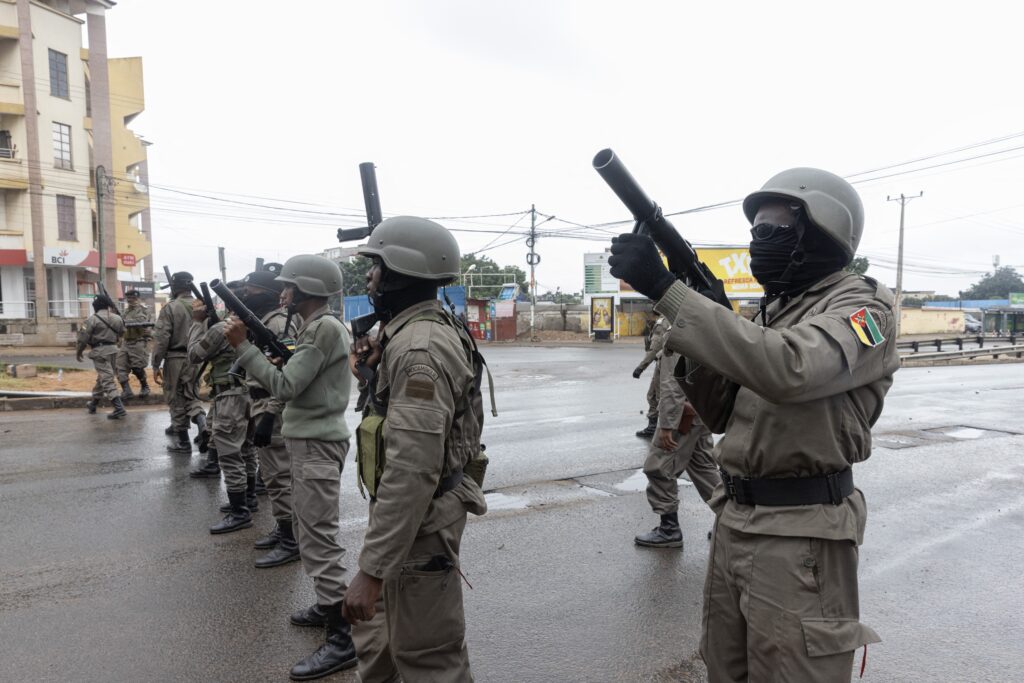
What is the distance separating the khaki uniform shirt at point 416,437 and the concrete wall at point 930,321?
156 feet

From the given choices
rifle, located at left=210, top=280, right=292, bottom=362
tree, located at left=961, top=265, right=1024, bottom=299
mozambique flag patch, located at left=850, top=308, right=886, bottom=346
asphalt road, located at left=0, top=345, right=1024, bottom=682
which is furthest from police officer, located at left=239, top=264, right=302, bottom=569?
tree, located at left=961, top=265, right=1024, bottom=299

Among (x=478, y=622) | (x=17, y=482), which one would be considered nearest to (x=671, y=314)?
(x=478, y=622)

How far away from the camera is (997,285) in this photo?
86688 millimetres

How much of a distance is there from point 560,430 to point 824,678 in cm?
771

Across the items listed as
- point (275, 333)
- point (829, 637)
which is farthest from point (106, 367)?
point (829, 637)

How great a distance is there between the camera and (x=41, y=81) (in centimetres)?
2911

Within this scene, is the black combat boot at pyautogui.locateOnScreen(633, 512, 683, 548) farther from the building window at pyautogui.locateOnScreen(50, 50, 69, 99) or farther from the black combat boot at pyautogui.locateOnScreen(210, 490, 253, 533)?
the building window at pyautogui.locateOnScreen(50, 50, 69, 99)

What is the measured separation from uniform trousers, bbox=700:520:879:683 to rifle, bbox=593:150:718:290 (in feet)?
2.54

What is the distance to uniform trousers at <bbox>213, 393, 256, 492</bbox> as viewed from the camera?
533 centimetres

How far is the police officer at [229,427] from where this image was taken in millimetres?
5324

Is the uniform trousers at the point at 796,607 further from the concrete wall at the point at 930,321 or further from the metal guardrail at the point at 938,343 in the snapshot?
the concrete wall at the point at 930,321

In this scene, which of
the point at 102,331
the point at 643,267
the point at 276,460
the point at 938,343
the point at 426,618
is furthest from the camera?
the point at 938,343

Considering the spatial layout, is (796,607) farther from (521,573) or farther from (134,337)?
(134,337)

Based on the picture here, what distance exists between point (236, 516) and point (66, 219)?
30.9m
